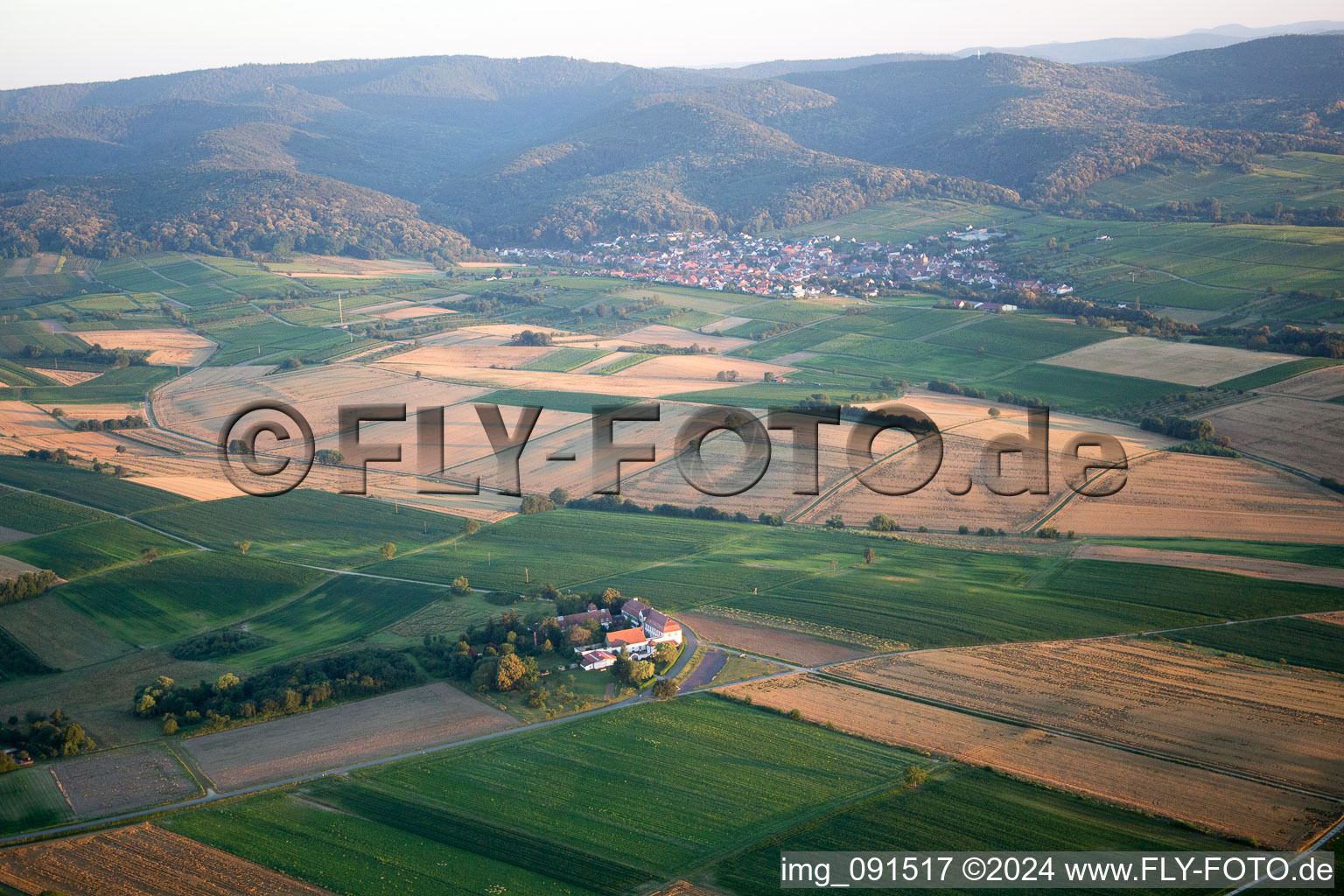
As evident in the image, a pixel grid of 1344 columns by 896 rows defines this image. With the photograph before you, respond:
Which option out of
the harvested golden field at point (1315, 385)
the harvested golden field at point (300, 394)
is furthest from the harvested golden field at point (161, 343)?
the harvested golden field at point (1315, 385)

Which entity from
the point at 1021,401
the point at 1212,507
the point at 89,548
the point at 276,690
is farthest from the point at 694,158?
the point at 276,690

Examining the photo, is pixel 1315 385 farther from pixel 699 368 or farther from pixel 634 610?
pixel 634 610

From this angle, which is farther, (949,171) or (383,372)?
(949,171)

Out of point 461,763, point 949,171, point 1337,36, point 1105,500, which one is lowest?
point 461,763

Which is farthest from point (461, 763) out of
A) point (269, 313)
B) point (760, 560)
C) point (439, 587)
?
point (269, 313)

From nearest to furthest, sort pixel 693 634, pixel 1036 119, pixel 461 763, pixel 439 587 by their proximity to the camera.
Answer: pixel 461 763 → pixel 693 634 → pixel 439 587 → pixel 1036 119

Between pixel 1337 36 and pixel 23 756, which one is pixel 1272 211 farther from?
pixel 23 756

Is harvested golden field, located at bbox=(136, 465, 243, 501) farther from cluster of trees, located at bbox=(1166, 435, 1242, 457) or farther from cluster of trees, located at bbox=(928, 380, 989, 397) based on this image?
cluster of trees, located at bbox=(1166, 435, 1242, 457)
